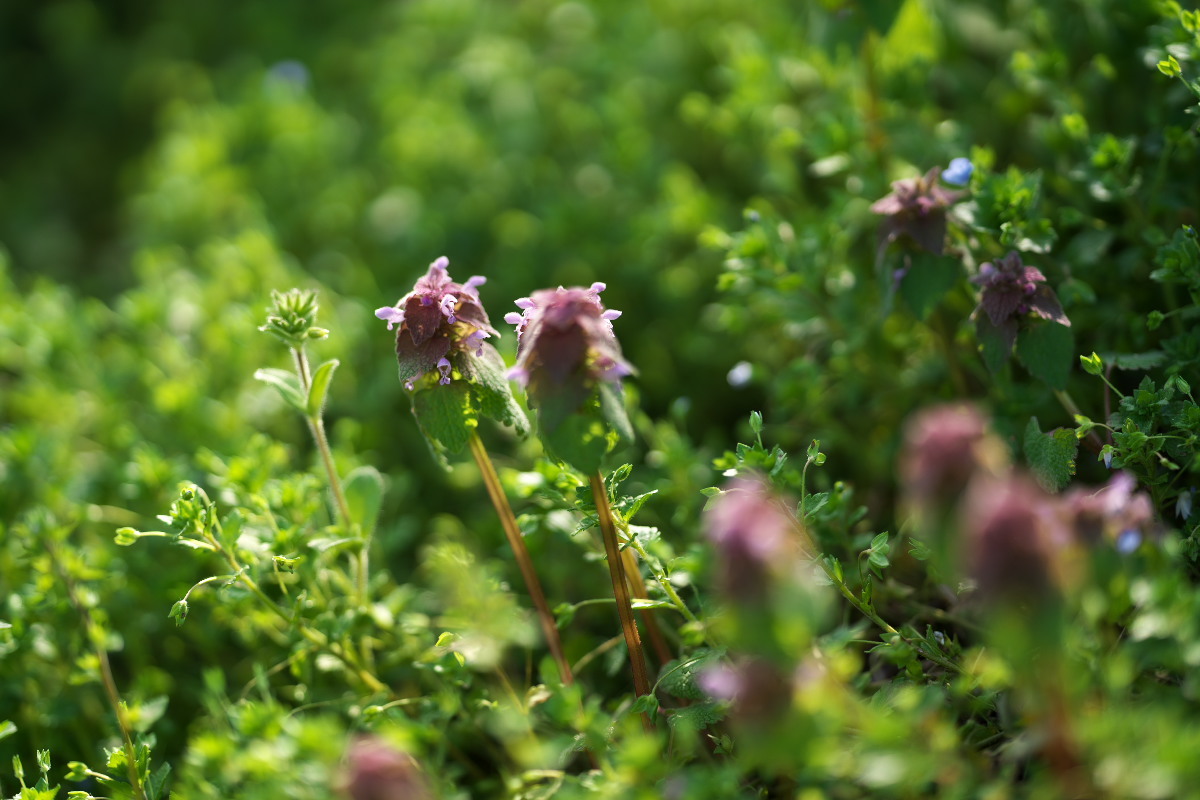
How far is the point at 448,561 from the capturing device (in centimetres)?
181

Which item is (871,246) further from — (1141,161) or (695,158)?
(695,158)

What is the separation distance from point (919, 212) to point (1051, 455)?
0.50m

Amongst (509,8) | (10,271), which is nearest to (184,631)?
(10,271)

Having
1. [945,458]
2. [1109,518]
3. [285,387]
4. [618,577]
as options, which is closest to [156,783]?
[285,387]

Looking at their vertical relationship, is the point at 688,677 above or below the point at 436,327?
below

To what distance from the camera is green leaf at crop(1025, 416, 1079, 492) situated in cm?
146

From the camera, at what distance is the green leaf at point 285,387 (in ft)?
5.02

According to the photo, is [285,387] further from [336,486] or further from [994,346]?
[994,346]

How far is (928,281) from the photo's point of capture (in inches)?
67.0

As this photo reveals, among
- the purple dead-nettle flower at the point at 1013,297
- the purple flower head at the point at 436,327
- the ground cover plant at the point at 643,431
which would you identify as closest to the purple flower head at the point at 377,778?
the ground cover plant at the point at 643,431

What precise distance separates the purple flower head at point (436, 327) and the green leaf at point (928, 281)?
803 millimetres

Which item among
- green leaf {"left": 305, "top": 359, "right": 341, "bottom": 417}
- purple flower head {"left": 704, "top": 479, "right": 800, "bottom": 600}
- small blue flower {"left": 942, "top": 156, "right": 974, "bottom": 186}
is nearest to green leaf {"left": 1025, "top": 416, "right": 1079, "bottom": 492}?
small blue flower {"left": 942, "top": 156, "right": 974, "bottom": 186}

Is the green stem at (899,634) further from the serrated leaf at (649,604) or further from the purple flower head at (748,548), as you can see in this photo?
the purple flower head at (748,548)

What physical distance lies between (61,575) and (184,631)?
14.4 inches
